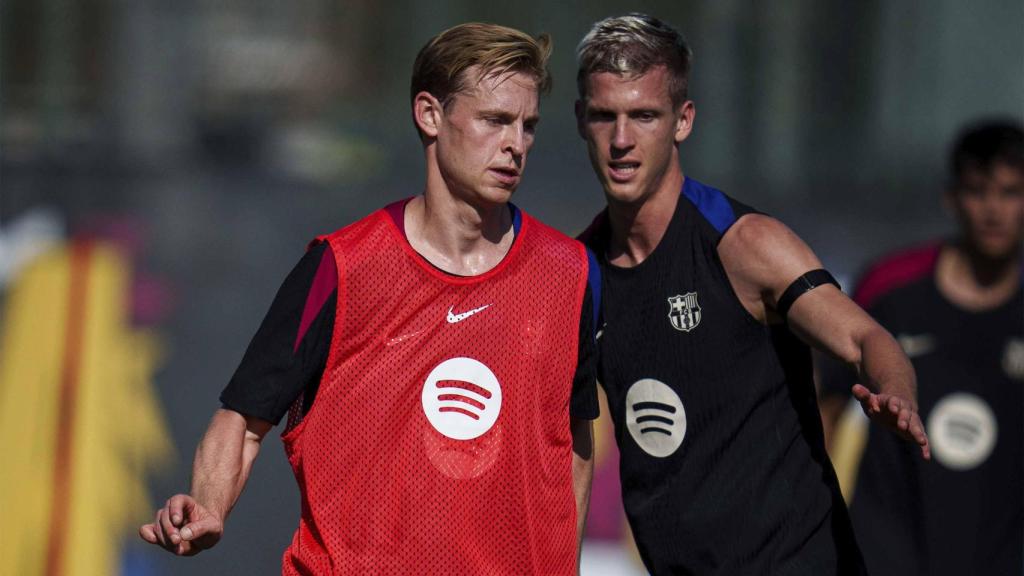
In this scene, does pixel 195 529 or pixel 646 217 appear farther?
pixel 646 217

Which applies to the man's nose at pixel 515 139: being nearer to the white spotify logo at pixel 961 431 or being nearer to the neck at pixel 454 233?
the neck at pixel 454 233

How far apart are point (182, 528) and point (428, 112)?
1.12 meters

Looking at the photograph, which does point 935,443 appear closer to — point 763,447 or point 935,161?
point 763,447

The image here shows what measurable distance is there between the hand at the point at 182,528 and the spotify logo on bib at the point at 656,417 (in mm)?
1143

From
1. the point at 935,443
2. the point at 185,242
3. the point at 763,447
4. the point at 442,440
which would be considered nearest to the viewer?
the point at 442,440

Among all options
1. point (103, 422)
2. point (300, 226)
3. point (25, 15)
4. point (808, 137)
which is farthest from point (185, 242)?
point (808, 137)

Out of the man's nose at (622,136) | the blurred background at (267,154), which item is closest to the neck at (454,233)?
the man's nose at (622,136)

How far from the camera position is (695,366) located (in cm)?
372

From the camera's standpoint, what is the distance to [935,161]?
828 centimetres

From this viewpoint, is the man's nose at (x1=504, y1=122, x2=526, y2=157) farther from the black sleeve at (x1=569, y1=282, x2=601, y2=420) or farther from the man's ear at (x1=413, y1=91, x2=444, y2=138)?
the black sleeve at (x1=569, y1=282, x2=601, y2=420)

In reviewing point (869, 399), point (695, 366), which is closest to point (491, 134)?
point (695, 366)

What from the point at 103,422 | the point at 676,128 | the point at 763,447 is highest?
the point at 676,128

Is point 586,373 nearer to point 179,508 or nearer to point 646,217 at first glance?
point 646,217

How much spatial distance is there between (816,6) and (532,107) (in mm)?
5311
